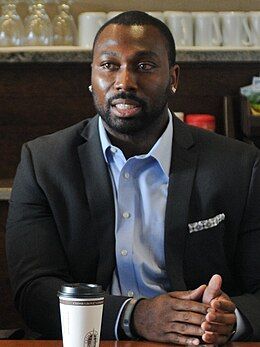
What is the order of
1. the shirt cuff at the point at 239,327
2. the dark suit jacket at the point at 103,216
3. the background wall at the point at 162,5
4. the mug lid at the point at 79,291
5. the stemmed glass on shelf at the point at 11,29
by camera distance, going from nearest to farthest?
1. the mug lid at the point at 79,291
2. the shirt cuff at the point at 239,327
3. the dark suit jacket at the point at 103,216
4. the stemmed glass on shelf at the point at 11,29
5. the background wall at the point at 162,5

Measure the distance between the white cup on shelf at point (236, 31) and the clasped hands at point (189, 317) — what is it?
1491 mm

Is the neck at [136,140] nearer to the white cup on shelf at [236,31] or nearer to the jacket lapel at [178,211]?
the jacket lapel at [178,211]

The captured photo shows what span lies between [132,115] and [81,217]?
260 millimetres

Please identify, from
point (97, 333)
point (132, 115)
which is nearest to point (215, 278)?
point (97, 333)

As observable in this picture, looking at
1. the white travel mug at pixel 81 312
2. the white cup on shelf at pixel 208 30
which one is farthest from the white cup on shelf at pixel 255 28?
the white travel mug at pixel 81 312

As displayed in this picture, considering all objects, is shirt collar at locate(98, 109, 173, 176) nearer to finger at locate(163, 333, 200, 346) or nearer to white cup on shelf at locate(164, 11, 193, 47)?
finger at locate(163, 333, 200, 346)

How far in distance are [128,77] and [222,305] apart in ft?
1.92

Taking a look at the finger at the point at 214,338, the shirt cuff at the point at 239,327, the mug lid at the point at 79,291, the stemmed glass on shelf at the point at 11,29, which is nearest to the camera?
the mug lid at the point at 79,291

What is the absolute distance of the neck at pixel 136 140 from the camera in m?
2.06

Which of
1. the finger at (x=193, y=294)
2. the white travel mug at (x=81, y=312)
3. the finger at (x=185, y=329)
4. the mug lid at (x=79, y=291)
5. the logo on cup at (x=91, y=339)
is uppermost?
the mug lid at (x=79, y=291)

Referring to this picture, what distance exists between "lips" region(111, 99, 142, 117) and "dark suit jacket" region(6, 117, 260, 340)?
0.37ft

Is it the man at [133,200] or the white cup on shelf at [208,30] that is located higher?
the white cup on shelf at [208,30]

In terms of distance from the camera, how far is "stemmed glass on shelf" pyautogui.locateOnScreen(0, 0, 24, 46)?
2.97m

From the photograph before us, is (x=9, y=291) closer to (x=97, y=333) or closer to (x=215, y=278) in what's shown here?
(x=215, y=278)
